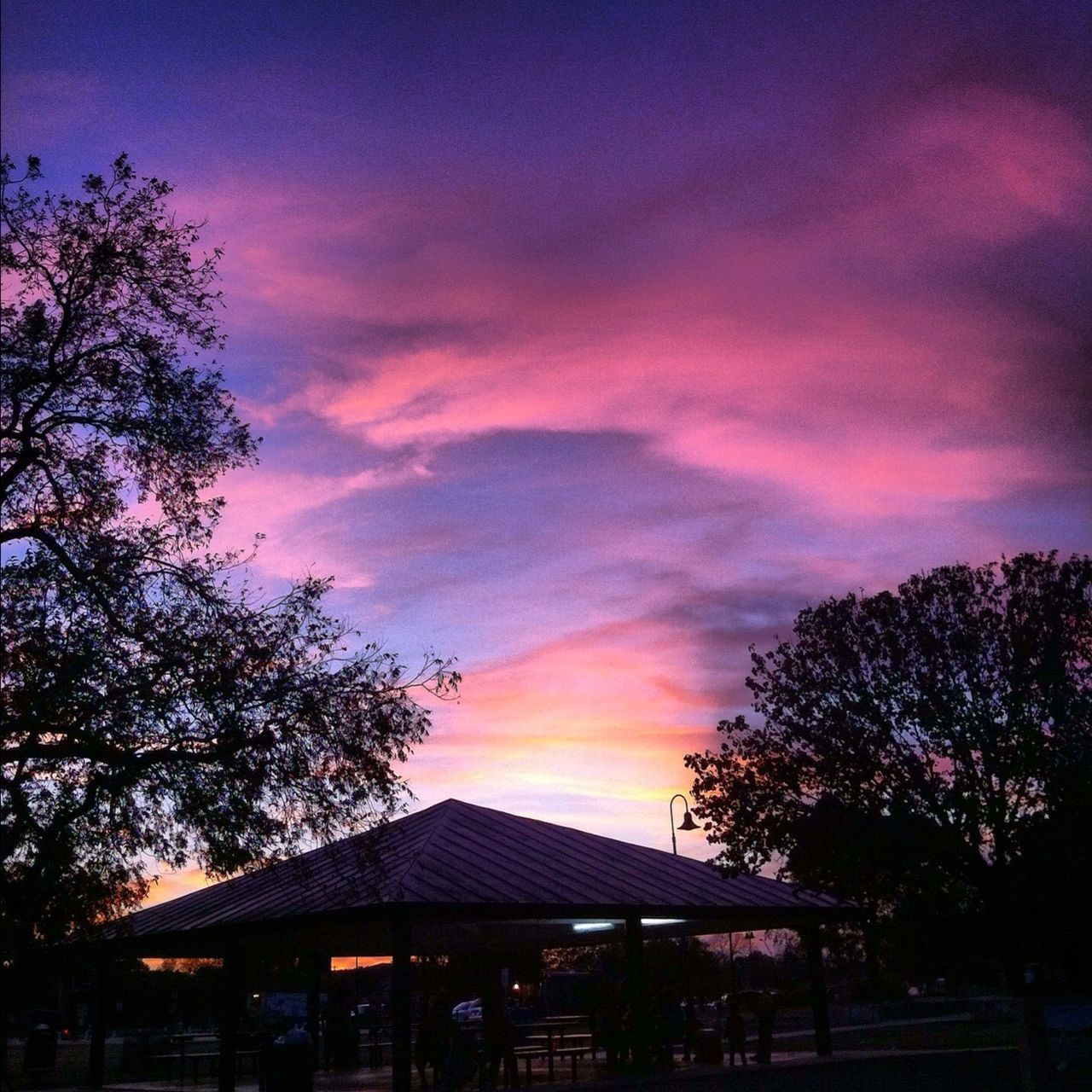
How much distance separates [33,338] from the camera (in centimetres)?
1579

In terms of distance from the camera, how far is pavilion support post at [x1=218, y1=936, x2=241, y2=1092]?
2142 centimetres

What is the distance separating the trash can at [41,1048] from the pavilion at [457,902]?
7.43 meters

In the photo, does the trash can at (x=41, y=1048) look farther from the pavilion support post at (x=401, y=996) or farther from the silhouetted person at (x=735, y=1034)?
the silhouetted person at (x=735, y=1034)

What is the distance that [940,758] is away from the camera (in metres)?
23.0

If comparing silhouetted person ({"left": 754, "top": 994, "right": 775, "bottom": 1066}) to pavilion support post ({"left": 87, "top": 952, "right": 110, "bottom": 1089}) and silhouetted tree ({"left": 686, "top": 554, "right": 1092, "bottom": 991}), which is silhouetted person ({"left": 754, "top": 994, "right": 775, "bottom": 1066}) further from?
pavilion support post ({"left": 87, "top": 952, "right": 110, "bottom": 1089})

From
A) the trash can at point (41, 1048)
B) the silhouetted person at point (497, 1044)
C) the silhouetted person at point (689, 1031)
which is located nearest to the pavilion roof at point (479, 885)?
the silhouetted person at point (497, 1044)

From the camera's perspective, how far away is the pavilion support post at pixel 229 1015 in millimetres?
21422

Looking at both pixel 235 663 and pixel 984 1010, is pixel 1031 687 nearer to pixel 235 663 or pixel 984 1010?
pixel 235 663

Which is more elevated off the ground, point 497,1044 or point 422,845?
point 422,845

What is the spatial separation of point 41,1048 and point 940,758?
26559 mm

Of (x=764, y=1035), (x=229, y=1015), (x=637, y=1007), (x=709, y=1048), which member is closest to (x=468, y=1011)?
(x=709, y=1048)

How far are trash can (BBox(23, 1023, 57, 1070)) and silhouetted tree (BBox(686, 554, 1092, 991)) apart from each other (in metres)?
20.6

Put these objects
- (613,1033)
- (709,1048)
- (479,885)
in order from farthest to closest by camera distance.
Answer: (709,1048), (613,1033), (479,885)

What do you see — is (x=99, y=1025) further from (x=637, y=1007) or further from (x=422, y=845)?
(x=637, y=1007)
